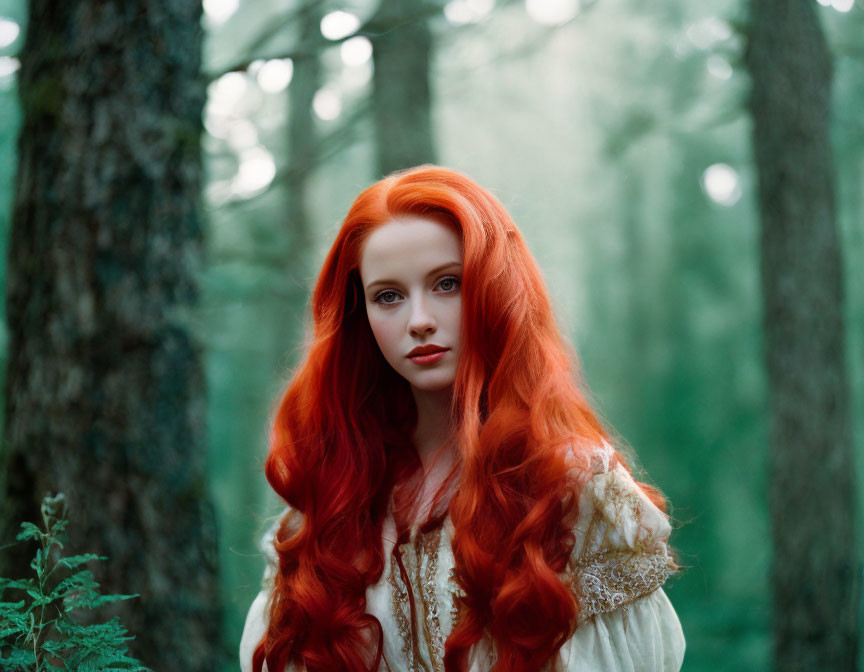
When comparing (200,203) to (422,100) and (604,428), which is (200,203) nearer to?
(604,428)

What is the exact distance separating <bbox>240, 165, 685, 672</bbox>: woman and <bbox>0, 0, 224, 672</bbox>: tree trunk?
68 centimetres

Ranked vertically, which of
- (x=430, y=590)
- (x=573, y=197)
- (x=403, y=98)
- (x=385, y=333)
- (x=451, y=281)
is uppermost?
(x=573, y=197)

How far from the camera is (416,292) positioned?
1.74m

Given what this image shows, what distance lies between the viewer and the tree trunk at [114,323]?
8.00ft

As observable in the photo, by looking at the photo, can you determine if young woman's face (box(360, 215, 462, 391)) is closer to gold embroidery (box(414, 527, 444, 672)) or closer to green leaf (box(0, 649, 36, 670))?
gold embroidery (box(414, 527, 444, 672))

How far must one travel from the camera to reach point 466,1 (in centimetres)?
535

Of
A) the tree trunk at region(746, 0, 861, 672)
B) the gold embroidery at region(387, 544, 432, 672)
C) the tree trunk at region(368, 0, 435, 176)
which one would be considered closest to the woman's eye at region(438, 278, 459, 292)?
the gold embroidery at region(387, 544, 432, 672)

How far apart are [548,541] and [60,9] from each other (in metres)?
2.13

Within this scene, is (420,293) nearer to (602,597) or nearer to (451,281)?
(451,281)

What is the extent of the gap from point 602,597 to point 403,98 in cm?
349

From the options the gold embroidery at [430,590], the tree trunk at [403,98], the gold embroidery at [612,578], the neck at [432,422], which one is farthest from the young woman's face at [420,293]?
the tree trunk at [403,98]

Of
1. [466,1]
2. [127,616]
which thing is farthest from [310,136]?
[127,616]

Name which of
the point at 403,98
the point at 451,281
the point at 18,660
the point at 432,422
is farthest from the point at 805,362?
the point at 18,660

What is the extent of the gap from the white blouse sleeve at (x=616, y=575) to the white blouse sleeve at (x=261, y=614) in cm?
70
